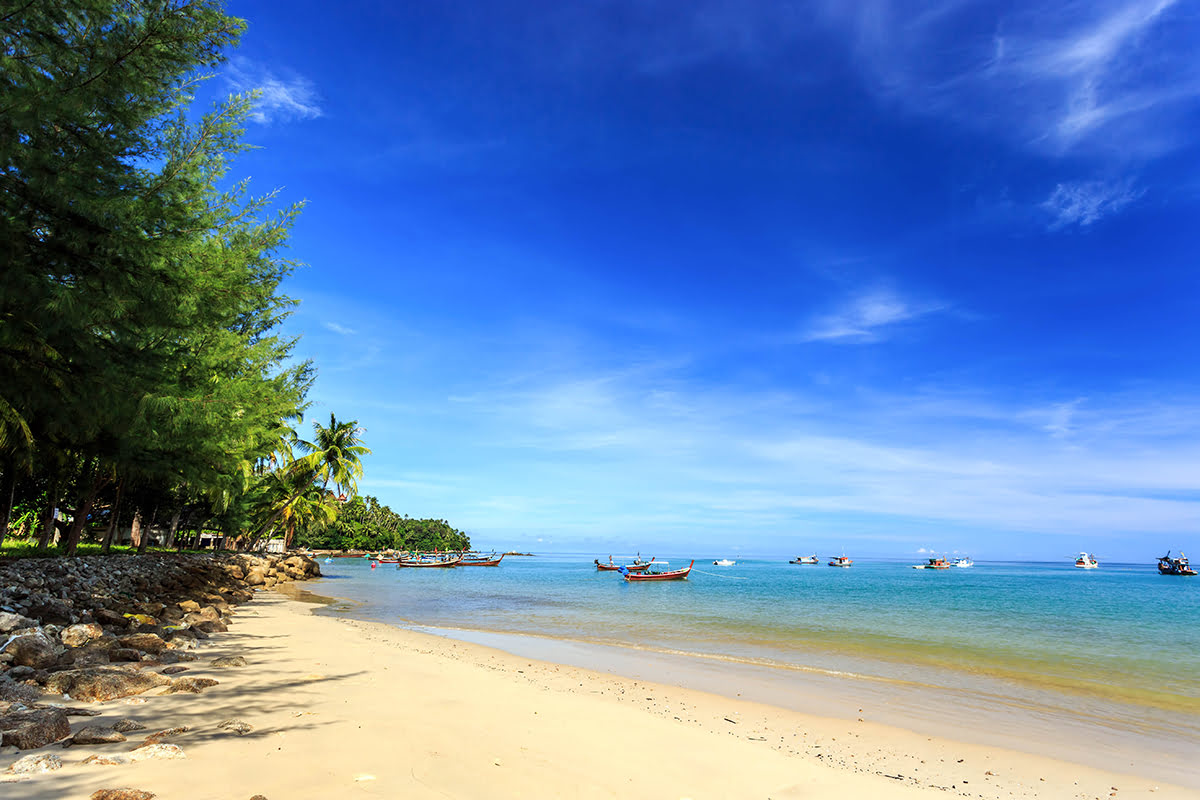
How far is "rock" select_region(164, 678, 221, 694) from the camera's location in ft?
19.9

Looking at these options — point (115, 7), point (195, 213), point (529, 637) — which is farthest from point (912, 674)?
point (115, 7)

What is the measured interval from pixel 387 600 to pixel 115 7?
27.8 m

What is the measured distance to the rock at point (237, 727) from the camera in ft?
16.2

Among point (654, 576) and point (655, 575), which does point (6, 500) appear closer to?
point (654, 576)

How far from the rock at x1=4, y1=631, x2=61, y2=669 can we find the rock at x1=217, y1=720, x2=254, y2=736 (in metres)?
2.83

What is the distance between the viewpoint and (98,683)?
552 cm

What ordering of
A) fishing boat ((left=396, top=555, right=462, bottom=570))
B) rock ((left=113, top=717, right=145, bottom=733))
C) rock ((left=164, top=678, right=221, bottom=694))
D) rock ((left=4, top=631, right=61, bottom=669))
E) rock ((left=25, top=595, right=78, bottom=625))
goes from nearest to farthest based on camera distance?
rock ((left=113, top=717, right=145, bottom=733)) < rock ((left=164, top=678, right=221, bottom=694)) < rock ((left=4, top=631, right=61, bottom=669)) < rock ((left=25, top=595, right=78, bottom=625)) < fishing boat ((left=396, top=555, right=462, bottom=570))

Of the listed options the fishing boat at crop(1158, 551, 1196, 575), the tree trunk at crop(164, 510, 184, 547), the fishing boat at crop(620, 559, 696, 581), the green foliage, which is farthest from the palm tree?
the fishing boat at crop(1158, 551, 1196, 575)

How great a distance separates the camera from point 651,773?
5.36 m

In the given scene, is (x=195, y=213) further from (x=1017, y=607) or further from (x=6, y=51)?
(x=1017, y=607)

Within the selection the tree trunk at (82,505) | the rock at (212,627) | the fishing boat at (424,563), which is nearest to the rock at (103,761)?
the rock at (212,627)

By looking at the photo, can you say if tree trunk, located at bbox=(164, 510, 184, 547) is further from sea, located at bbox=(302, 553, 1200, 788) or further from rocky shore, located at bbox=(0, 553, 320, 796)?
rocky shore, located at bbox=(0, 553, 320, 796)

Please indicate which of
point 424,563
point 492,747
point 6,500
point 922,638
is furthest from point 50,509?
point 424,563

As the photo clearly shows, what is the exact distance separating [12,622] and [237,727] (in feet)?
16.3
